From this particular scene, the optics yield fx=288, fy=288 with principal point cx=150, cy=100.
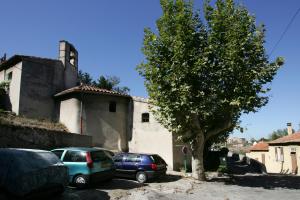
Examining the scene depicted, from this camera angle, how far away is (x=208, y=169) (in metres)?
24.0

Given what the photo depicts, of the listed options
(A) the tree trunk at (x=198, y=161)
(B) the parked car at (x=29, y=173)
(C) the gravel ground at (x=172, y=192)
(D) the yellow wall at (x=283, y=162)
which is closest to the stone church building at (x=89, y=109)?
(A) the tree trunk at (x=198, y=161)

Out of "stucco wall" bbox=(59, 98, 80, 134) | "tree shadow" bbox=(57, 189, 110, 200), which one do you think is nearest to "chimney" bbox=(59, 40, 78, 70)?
"stucco wall" bbox=(59, 98, 80, 134)

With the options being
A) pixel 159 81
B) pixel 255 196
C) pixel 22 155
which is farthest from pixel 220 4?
pixel 22 155

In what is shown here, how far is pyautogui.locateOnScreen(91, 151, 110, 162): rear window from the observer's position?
11.6 meters

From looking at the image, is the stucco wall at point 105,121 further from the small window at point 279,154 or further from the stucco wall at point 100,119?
the small window at point 279,154

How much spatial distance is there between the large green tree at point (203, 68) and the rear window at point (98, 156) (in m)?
4.80

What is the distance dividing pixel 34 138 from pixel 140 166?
5645 millimetres

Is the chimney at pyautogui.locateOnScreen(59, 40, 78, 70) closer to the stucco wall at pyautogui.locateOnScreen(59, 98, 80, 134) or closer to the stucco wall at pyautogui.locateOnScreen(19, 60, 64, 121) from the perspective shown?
the stucco wall at pyautogui.locateOnScreen(19, 60, 64, 121)

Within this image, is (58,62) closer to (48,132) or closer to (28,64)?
(28,64)

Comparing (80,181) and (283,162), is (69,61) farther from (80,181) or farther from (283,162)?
(283,162)

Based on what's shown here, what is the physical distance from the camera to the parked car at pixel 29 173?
7.30 m

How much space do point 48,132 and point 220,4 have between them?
1197 cm

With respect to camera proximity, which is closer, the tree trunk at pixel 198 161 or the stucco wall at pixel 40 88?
the tree trunk at pixel 198 161

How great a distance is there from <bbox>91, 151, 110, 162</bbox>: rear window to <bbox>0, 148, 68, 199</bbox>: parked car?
105 inches
